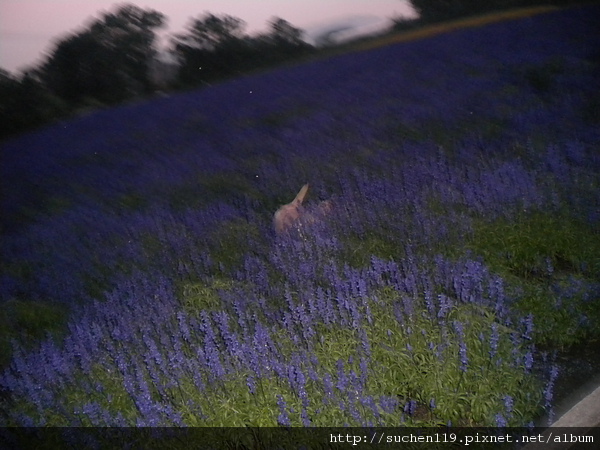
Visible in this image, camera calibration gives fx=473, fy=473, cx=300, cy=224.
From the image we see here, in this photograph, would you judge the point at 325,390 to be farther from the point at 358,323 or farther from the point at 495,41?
the point at 495,41

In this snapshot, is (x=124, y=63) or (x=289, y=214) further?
(x=289, y=214)

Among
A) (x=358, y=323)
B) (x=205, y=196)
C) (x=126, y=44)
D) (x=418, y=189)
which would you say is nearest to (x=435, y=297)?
(x=358, y=323)

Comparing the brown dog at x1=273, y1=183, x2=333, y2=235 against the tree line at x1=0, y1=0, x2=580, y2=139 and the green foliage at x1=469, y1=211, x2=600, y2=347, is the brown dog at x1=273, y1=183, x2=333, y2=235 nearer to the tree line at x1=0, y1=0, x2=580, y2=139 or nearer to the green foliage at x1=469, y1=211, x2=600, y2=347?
the tree line at x1=0, y1=0, x2=580, y2=139

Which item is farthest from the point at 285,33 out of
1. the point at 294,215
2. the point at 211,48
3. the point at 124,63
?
the point at 294,215

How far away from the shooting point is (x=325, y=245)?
293cm

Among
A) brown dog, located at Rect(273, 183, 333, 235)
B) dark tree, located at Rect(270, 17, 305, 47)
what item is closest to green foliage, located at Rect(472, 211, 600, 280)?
brown dog, located at Rect(273, 183, 333, 235)

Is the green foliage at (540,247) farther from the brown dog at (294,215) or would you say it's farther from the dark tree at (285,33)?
the dark tree at (285,33)

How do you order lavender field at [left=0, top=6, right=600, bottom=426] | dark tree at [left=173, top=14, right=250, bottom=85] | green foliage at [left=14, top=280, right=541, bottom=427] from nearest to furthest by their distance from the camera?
green foliage at [left=14, top=280, right=541, bottom=427] < lavender field at [left=0, top=6, right=600, bottom=426] < dark tree at [left=173, top=14, right=250, bottom=85]

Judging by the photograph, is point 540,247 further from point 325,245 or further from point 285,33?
point 285,33

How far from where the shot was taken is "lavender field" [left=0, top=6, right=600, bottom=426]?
7.09ft

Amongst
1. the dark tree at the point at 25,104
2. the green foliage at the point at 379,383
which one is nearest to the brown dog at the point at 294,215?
the green foliage at the point at 379,383

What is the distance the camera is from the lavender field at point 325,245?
216 centimetres

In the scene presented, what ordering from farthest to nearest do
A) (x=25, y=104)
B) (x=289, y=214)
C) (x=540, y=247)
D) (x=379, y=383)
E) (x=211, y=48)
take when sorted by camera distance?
(x=289, y=214) < (x=540, y=247) < (x=211, y=48) < (x=25, y=104) < (x=379, y=383)

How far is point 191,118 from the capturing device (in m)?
2.56
